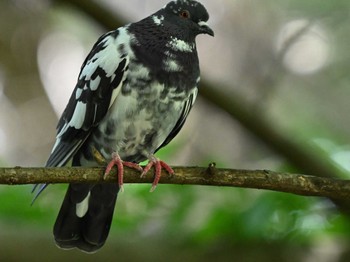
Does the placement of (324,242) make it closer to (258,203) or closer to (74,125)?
(258,203)

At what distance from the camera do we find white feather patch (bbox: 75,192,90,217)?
14.1ft

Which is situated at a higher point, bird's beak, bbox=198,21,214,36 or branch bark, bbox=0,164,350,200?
bird's beak, bbox=198,21,214,36

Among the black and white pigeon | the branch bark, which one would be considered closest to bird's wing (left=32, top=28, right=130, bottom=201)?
the black and white pigeon

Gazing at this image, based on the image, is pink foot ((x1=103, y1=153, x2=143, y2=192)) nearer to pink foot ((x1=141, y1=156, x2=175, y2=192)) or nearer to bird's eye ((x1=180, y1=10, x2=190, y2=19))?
pink foot ((x1=141, y1=156, x2=175, y2=192))

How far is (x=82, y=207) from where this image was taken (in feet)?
14.2

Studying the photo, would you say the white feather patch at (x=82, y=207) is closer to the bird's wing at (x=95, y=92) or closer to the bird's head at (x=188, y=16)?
the bird's wing at (x=95, y=92)

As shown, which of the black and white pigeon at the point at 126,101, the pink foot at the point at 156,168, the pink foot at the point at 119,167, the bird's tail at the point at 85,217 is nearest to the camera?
the pink foot at the point at 119,167

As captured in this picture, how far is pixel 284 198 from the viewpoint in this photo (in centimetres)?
418

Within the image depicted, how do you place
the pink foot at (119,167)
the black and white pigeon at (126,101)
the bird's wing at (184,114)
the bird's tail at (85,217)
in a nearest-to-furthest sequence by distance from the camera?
the pink foot at (119,167)
the black and white pigeon at (126,101)
the bird's wing at (184,114)
the bird's tail at (85,217)

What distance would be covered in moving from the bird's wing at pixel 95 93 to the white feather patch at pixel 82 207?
0.40m

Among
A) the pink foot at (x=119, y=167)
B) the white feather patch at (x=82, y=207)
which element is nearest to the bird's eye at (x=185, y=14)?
A: the pink foot at (x=119, y=167)

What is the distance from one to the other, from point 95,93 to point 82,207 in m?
0.76

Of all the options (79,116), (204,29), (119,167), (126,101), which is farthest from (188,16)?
(119,167)

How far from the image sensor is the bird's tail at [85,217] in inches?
166
